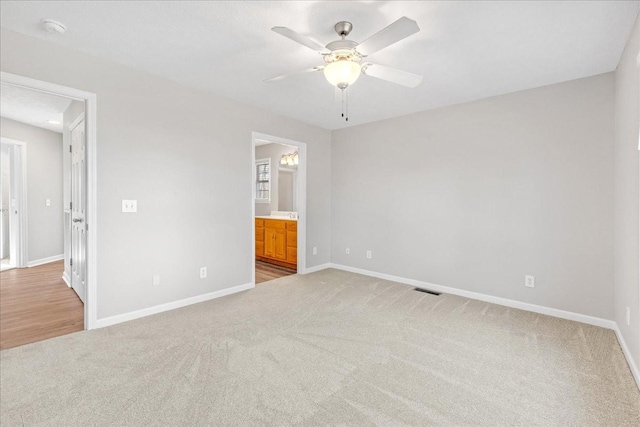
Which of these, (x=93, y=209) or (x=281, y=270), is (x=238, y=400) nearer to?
(x=93, y=209)

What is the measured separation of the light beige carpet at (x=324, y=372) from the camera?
1639 millimetres

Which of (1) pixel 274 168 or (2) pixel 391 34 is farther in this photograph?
(1) pixel 274 168

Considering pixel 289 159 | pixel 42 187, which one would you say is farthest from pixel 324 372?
pixel 42 187

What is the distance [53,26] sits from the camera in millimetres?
2125

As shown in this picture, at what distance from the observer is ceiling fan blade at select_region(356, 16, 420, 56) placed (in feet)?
5.25

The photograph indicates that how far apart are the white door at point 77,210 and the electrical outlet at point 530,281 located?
4814 mm

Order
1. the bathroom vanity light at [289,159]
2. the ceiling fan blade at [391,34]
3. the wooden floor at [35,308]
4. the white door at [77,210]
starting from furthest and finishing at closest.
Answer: the bathroom vanity light at [289,159], the white door at [77,210], the wooden floor at [35,308], the ceiling fan blade at [391,34]

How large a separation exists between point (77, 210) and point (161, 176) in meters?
1.36

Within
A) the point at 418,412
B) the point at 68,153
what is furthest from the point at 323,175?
the point at 418,412

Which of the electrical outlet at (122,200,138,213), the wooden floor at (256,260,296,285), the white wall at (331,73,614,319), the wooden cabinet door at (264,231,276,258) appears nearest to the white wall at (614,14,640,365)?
the white wall at (331,73,614,319)

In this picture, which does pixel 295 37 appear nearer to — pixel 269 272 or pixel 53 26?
pixel 53 26

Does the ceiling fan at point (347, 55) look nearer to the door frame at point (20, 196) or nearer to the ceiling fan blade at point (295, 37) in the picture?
the ceiling fan blade at point (295, 37)

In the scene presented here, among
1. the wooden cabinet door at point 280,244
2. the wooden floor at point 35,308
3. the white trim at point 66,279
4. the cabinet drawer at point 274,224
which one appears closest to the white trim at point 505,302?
the wooden cabinet door at point 280,244

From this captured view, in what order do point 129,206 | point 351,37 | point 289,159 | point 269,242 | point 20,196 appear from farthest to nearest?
1. point 289,159
2. point 269,242
3. point 20,196
4. point 129,206
5. point 351,37
